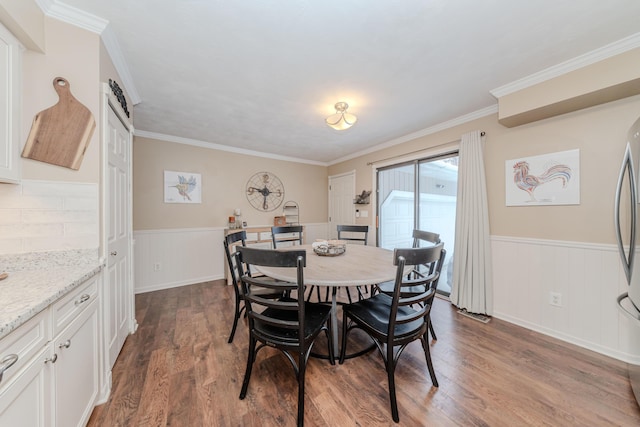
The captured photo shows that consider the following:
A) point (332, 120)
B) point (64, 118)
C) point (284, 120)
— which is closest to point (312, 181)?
point (284, 120)

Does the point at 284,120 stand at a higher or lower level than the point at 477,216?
higher

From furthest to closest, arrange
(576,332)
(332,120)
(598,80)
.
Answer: (332,120), (576,332), (598,80)

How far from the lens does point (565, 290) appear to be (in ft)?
7.06

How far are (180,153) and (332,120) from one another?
8.98ft

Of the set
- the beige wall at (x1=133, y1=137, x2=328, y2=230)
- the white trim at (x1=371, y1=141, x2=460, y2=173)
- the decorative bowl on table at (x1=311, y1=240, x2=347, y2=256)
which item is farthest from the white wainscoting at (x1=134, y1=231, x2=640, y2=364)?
the beige wall at (x1=133, y1=137, x2=328, y2=230)

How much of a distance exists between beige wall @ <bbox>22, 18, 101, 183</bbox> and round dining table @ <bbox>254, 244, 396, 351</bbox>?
1.27 metres

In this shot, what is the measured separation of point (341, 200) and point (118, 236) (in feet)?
12.6

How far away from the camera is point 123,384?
1595 millimetres

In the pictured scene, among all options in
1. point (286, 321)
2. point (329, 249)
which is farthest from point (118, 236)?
point (329, 249)

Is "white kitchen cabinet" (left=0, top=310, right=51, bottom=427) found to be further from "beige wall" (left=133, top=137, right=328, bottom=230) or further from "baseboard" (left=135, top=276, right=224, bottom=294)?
"beige wall" (left=133, top=137, right=328, bottom=230)

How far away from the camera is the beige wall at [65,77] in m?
1.26

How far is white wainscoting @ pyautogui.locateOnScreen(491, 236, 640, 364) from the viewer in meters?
1.91

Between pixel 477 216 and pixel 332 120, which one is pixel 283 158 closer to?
pixel 332 120

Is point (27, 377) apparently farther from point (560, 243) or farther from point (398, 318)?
point (560, 243)
